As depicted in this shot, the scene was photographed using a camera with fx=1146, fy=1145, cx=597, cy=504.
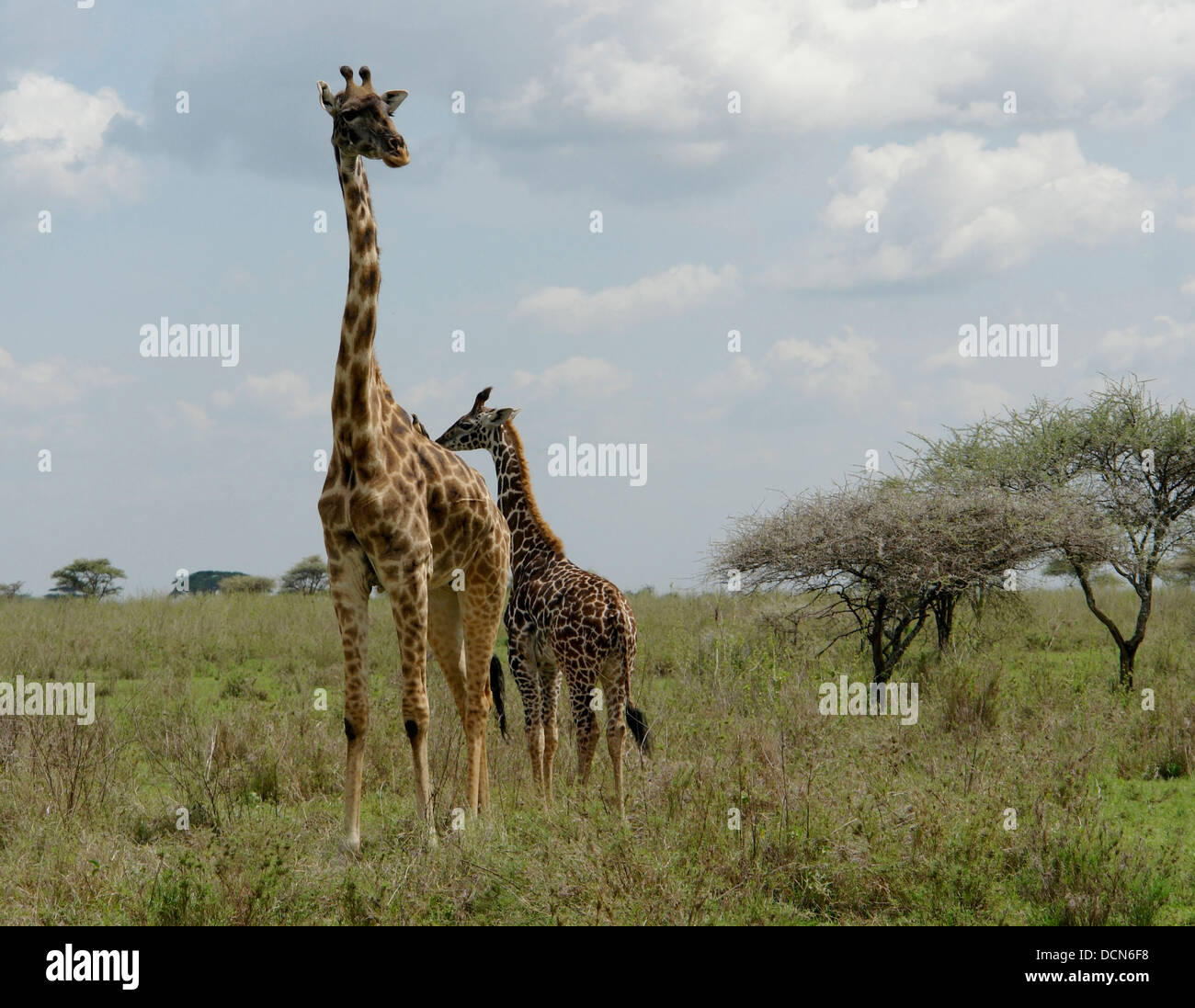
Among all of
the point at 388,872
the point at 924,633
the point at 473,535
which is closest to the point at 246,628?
the point at 924,633

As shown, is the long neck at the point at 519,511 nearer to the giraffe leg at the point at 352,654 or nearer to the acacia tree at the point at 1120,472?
the giraffe leg at the point at 352,654

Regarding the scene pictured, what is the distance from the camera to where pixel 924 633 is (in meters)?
16.1

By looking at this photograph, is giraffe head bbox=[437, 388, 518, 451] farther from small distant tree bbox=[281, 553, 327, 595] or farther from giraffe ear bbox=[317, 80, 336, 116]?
small distant tree bbox=[281, 553, 327, 595]

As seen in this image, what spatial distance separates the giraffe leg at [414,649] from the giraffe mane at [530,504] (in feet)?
8.92

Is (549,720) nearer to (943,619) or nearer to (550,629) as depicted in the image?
(550,629)

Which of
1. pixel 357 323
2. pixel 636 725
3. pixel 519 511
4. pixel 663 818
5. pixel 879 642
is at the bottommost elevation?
pixel 663 818

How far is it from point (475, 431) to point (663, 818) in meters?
3.96

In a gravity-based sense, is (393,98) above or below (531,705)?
above

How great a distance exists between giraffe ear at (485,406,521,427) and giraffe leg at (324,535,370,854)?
9.18 ft

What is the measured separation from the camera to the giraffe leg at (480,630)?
24.1 ft

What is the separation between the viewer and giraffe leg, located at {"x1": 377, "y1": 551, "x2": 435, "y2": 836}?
21.7ft

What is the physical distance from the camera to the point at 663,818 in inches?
267

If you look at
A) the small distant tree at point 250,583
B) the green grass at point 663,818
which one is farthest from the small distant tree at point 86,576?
the green grass at point 663,818

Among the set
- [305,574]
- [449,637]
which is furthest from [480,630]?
[305,574]
